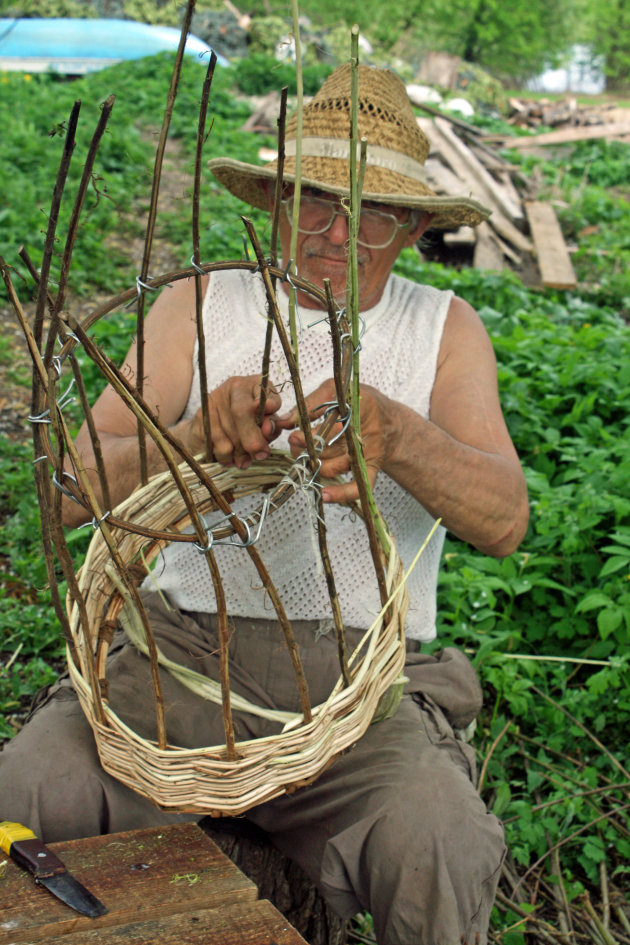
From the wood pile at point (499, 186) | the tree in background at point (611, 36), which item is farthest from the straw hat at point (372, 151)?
the tree in background at point (611, 36)

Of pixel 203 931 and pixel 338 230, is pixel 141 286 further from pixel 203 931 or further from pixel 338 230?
pixel 203 931

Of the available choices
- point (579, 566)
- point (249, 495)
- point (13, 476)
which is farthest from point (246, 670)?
point (13, 476)

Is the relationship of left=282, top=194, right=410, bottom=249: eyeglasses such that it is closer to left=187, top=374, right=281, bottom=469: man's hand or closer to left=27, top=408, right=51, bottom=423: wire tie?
left=187, top=374, right=281, bottom=469: man's hand

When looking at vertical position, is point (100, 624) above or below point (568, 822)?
above

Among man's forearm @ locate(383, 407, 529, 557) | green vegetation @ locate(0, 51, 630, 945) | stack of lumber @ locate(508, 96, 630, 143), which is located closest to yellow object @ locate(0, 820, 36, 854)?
green vegetation @ locate(0, 51, 630, 945)

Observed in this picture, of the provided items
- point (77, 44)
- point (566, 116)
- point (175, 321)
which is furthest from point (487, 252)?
point (77, 44)

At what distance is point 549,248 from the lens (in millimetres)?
6340

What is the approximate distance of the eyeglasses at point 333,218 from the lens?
196cm

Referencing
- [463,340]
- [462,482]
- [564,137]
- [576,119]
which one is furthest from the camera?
[576,119]

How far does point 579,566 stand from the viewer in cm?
271

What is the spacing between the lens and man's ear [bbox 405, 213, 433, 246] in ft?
7.08

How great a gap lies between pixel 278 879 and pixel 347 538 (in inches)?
28.0

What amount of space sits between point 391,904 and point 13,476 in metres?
2.31

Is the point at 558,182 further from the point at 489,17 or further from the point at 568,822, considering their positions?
the point at 489,17
